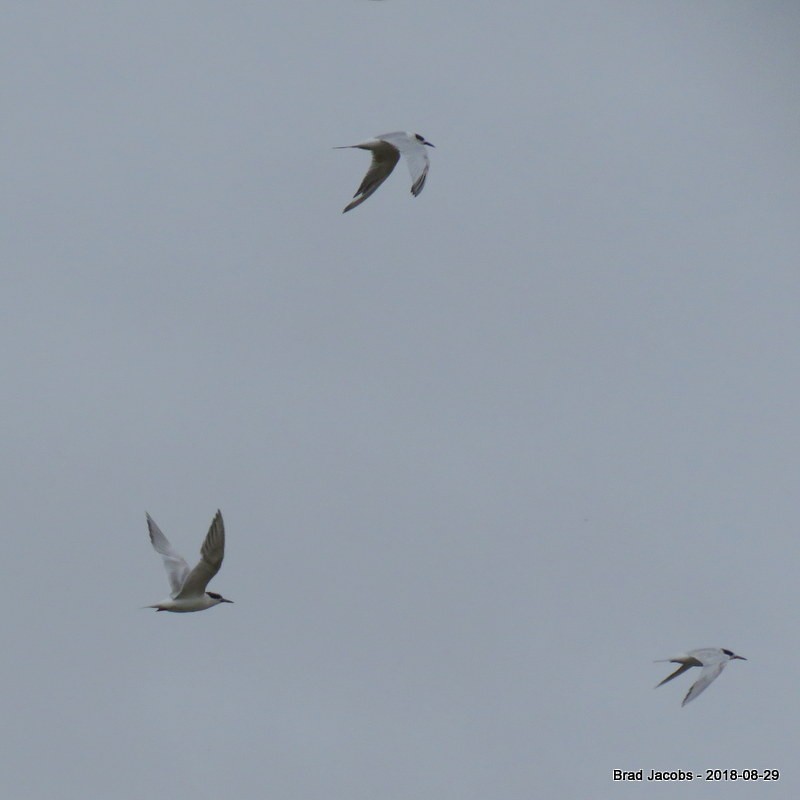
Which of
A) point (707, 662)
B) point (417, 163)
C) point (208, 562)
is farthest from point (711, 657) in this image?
point (417, 163)

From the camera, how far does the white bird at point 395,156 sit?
2708cm

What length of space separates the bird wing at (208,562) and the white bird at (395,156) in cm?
535

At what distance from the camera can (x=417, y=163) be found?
2712cm

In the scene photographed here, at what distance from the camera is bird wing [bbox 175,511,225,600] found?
25.8 metres

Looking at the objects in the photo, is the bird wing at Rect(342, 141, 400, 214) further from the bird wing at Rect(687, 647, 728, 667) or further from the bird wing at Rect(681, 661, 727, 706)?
the bird wing at Rect(681, 661, 727, 706)

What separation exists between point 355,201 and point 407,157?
1.25 m

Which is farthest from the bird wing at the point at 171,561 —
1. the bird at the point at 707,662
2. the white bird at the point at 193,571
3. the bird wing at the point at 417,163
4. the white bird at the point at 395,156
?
the bird at the point at 707,662

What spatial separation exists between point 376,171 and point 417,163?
3.95 feet

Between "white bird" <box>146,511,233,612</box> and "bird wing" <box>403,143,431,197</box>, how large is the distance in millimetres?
6046

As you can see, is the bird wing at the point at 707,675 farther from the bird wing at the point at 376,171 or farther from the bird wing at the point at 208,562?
the bird wing at the point at 376,171

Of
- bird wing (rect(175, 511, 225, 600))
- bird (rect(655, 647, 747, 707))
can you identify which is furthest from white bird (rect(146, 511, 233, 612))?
bird (rect(655, 647, 747, 707))

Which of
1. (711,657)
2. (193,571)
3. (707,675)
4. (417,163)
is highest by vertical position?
(417,163)

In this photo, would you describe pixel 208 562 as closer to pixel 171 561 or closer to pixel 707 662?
pixel 171 561

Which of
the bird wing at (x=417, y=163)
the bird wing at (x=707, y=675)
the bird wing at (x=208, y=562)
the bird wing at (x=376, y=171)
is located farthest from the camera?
the bird wing at (x=707, y=675)
